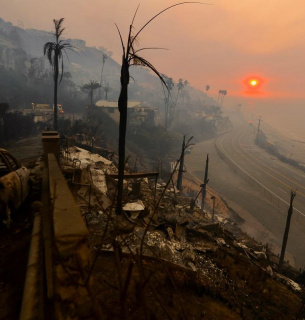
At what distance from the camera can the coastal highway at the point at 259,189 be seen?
96.1 feet

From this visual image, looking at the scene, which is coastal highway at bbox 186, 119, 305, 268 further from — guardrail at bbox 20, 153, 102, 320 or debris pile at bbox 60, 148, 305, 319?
guardrail at bbox 20, 153, 102, 320

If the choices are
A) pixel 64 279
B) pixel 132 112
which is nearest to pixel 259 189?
pixel 132 112

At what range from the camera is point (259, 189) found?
44375 mm

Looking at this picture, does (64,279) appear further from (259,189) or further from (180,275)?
(259,189)

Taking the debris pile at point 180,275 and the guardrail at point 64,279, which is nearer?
the guardrail at point 64,279

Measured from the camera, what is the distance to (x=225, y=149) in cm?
7388

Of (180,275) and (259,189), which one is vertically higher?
(180,275)

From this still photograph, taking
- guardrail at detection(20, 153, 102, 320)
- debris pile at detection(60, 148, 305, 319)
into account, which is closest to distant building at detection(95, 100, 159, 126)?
debris pile at detection(60, 148, 305, 319)

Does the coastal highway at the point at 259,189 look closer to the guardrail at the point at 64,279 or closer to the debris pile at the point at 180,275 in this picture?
the debris pile at the point at 180,275

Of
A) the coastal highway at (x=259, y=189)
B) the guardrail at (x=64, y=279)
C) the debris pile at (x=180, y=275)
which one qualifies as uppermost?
the guardrail at (x=64, y=279)

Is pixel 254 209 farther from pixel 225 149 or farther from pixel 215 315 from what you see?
pixel 225 149

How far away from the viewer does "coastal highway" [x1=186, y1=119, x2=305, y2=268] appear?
29.3 metres

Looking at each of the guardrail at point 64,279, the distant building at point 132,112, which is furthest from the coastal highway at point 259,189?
the guardrail at point 64,279

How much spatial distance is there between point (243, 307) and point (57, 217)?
5.12 meters
